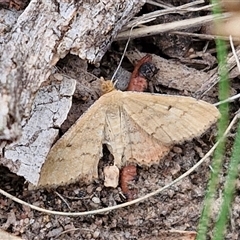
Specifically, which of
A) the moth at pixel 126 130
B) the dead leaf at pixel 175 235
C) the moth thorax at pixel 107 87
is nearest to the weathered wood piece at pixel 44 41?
the moth thorax at pixel 107 87

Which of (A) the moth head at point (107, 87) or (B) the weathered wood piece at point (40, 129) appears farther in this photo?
(A) the moth head at point (107, 87)

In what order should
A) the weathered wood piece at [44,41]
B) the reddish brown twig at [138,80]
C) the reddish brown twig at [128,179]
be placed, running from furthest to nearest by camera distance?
the reddish brown twig at [138,80] → the reddish brown twig at [128,179] → the weathered wood piece at [44,41]

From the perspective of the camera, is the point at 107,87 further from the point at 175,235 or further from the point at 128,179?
the point at 175,235

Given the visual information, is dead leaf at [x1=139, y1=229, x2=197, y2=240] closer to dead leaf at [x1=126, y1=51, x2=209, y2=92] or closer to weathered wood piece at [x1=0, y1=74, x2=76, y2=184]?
weathered wood piece at [x1=0, y1=74, x2=76, y2=184]

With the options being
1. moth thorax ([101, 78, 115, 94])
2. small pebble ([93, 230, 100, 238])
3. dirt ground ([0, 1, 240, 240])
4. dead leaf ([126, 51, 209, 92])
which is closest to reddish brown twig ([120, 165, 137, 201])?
dirt ground ([0, 1, 240, 240])

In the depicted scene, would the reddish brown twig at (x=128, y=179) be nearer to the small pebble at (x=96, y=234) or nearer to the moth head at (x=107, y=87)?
the small pebble at (x=96, y=234)

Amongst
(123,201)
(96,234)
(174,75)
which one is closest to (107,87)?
(174,75)

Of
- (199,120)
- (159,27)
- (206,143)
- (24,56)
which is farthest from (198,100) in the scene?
(24,56)
